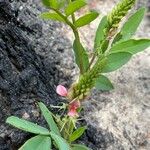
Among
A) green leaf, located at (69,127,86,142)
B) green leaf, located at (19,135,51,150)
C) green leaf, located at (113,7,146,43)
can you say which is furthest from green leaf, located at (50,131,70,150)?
green leaf, located at (113,7,146,43)

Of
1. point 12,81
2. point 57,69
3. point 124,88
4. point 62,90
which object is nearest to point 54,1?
point 62,90

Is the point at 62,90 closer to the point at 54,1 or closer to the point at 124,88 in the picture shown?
the point at 54,1

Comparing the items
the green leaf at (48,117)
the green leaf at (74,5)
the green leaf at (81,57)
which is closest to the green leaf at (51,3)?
the green leaf at (74,5)

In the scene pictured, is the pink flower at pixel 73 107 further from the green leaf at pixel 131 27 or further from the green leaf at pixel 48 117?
the green leaf at pixel 131 27

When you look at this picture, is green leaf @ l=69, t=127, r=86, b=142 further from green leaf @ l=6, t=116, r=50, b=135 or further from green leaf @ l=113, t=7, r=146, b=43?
green leaf @ l=113, t=7, r=146, b=43

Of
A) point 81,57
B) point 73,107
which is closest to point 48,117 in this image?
point 73,107

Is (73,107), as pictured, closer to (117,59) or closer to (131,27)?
(117,59)
